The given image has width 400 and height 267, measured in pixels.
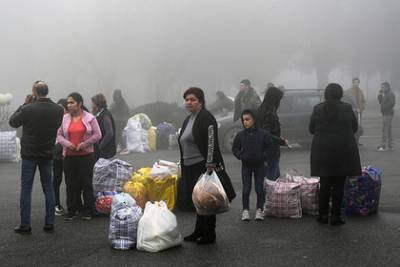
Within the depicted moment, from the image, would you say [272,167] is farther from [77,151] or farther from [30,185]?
[30,185]

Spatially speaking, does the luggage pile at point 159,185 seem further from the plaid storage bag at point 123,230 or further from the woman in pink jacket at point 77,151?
the plaid storage bag at point 123,230

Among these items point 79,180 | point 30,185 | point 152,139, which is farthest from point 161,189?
point 152,139

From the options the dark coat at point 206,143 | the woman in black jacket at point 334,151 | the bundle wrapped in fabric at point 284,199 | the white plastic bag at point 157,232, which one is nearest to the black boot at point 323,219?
the woman in black jacket at point 334,151

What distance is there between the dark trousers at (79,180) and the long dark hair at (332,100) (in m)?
2.59

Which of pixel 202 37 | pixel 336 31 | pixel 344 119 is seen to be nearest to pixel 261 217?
pixel 344 119

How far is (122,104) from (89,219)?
7776 millimetres

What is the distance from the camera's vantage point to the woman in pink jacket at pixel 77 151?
641cm

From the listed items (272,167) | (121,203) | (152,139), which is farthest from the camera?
(152,139)

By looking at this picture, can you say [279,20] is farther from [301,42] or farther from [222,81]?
[222,81]

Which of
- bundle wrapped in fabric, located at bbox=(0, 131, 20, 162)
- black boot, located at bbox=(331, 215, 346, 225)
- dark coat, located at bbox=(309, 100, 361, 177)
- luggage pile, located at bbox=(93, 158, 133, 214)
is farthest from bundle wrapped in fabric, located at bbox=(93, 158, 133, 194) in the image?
bundle wrapped in fabric, located at bbox=(0, 131, 20, 162)

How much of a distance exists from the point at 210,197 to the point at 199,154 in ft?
2.05

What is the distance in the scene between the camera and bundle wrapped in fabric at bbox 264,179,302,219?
6328 mm

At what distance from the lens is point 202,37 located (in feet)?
99.1

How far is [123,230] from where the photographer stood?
17.3ft
